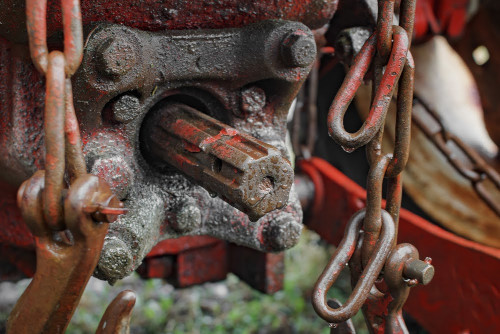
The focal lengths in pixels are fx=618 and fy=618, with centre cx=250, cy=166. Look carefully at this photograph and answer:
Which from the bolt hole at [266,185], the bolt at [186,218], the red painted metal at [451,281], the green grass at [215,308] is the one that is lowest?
the green grass at [215,308]

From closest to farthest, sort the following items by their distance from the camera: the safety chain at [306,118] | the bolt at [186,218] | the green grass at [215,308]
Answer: the bolt at [186,218], the safety chain at [306,118], the green grass at [215,308]

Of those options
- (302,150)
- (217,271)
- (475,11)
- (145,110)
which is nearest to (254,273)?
(217,271)

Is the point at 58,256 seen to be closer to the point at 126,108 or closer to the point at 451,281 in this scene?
the point at 126,108

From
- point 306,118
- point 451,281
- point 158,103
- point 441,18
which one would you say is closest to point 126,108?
point 158,103

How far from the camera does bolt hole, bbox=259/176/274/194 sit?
840mm

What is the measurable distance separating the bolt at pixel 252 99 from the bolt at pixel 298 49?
0.30 feet

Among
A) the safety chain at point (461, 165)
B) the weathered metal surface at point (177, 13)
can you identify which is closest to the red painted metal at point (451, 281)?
the safety chain at point (461, 165)

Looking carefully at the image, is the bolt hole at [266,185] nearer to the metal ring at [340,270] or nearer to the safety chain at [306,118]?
the metal ring at [340,270]

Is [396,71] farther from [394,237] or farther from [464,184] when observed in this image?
[464,184]

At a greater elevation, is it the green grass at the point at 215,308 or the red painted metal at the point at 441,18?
the red painted metal at the point at 441,18

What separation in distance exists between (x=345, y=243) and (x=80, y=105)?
0.44m

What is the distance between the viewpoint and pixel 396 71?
815mm

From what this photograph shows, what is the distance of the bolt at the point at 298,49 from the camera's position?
1.01 m

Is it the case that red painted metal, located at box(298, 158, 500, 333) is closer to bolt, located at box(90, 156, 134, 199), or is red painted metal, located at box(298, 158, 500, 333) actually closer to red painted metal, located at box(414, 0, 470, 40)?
red painted metal, located at box(414, 0, 470, 40)
